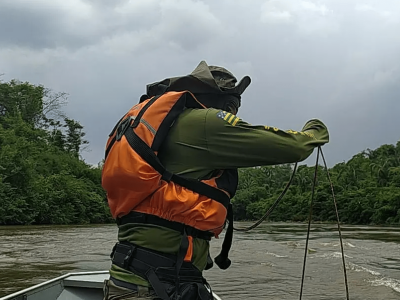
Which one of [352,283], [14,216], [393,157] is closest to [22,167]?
[14,216]

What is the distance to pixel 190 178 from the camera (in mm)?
1878

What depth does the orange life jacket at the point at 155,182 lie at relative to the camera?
1.83 m

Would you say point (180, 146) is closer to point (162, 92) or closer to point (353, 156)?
point (162, 92)

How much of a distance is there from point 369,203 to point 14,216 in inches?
1229

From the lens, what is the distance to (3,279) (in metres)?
10.8

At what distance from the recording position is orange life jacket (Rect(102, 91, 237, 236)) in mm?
1835

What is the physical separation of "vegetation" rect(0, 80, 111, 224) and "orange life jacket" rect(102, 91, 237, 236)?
33319 millimetres

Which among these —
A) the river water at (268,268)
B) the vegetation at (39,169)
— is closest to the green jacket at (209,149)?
the river water at (268,268)

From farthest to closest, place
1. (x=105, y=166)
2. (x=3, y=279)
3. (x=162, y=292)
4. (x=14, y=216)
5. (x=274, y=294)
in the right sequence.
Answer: (x=14, y=216) → (x=3, y=279) → (x=274, y=294) → (x=105, y=166) → (x=162, y=292)

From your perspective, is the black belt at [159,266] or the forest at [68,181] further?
the forest at [68,181]

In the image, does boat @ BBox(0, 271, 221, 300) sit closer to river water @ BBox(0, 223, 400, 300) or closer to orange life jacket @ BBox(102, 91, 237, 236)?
orange life jacket @ BBox(102, 91, 237, 236)

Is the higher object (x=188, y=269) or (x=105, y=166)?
(x=105, y=166)

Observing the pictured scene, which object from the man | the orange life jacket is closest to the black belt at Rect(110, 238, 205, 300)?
the man

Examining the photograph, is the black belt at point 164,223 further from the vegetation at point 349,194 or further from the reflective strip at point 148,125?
the vegetation at point 349,194
